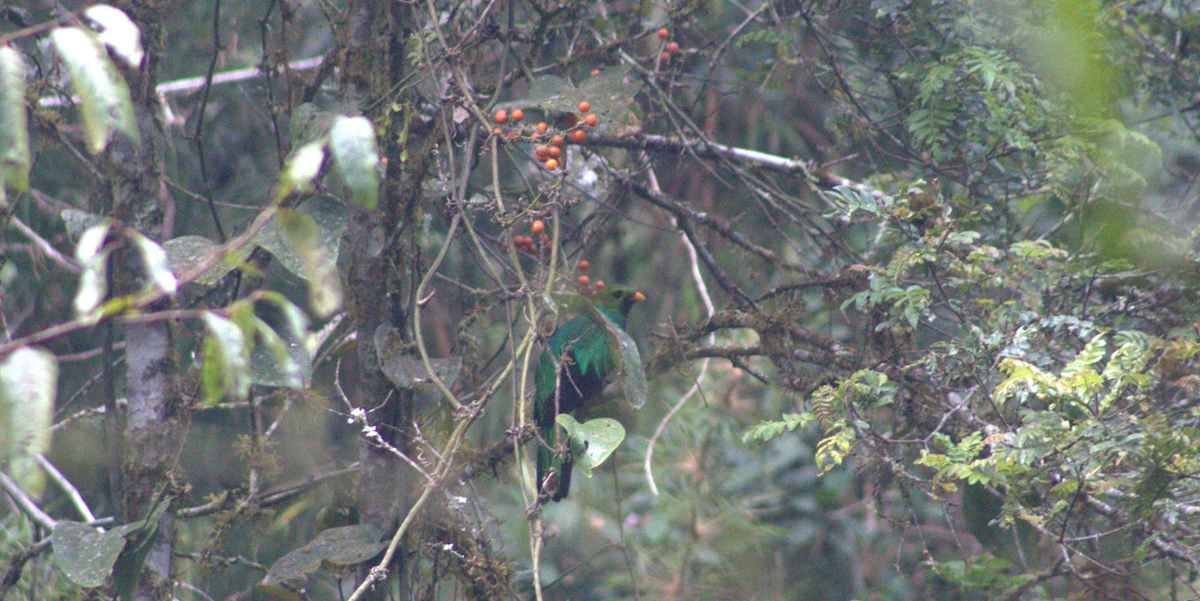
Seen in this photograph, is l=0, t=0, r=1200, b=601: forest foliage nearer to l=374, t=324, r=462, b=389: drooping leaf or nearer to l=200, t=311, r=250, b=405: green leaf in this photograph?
l=374, t=324, r=462, b=389: drooping leaf

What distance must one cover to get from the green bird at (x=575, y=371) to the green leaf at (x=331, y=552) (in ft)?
2.49

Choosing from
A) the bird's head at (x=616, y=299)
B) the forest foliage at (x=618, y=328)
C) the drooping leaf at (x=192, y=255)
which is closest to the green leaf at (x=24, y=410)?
the forest foliage at (x=618, y=328)

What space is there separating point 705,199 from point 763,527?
1.83 metres

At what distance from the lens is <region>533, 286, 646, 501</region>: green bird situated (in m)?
2.78

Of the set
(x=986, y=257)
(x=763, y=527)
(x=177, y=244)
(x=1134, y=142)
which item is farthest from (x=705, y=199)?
A: (x=177, y=244)

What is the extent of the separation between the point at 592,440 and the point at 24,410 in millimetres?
1094

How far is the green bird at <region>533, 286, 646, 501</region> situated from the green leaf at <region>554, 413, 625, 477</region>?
83cm

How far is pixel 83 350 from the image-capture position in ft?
11.7

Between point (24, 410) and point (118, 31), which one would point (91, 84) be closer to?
point (118, 31)

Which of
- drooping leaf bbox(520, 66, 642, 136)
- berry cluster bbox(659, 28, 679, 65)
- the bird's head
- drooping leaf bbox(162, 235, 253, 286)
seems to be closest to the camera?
drooping leaf bbox(162, 235, 253, 286)

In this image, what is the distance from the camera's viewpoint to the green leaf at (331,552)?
190cm

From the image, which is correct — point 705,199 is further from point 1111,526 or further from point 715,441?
point 1111,526

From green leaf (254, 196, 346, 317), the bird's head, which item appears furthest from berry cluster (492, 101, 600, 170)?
the bird's head

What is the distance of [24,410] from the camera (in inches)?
34.7
